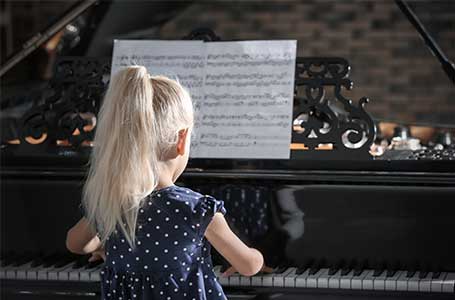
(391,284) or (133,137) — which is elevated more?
(133,137)

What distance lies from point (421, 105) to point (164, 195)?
4.60 meters

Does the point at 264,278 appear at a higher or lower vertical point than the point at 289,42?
lower

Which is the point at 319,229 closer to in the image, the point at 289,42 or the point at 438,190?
the point at 438,190

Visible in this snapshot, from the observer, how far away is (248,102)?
9.18 feet

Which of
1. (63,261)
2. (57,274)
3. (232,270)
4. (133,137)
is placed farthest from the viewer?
(63,261)

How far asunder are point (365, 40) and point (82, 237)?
14.6 feet

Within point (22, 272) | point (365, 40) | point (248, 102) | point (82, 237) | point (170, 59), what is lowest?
point (22, 272)

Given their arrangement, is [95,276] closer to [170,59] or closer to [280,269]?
[280,269]

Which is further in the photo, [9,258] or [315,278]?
[9,258]

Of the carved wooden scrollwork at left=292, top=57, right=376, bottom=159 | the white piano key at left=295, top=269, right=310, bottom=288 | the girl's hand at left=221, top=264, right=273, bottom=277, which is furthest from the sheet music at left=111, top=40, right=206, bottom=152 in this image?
the white piano key at left=295, top=269, right=310, bottom=288

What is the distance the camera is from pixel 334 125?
2.69 metres

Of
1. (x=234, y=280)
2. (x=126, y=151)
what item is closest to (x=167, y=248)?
(x=126, y=151)

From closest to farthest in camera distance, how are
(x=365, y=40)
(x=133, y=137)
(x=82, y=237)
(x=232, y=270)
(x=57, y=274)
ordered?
1. (x=133, y=137)
2. (x=82, y=237)
3. (x=232, y=270)
4. (x=57, y=274)
5. (x=365, y=40)

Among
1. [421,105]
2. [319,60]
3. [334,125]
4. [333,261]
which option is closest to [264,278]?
[333,261]
